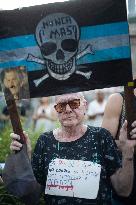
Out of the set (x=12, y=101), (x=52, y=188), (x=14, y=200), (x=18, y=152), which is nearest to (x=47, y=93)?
(x=12, y=101)

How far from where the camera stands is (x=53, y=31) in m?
3.36

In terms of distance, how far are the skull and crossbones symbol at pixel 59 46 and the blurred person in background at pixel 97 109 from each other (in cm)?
523

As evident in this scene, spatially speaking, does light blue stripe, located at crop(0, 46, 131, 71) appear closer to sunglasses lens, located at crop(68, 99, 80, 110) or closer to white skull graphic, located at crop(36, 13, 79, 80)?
white skull graphic, located at crop(36, 13, 79, 80)

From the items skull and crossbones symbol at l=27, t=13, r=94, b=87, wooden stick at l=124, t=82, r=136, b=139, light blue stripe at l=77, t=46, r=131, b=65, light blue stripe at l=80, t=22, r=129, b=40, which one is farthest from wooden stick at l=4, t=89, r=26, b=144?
wooden stick at l=124, t=82, r=136, b=139

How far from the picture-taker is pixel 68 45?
11.1ft

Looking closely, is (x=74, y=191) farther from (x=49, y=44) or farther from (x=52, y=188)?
(x=49, y=44)

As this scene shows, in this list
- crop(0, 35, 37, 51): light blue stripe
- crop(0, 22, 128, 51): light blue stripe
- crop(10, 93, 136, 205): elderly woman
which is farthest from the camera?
crop(10, 93, 136, 205): elderly woman

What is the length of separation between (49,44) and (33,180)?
105cm

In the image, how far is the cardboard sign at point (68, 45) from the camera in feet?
10.8

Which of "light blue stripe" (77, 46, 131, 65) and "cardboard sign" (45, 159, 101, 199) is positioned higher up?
"light blue stripe" (77, 46, 131, 65)

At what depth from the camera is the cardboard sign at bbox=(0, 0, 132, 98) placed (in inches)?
130

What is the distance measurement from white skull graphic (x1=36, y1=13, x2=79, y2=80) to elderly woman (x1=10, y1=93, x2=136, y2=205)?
364mm

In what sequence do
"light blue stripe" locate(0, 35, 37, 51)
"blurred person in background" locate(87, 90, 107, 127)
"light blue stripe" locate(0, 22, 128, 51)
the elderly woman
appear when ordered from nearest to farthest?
"light blue stripe" locate(0, 22, 128, 51) < "light blue stripe" locate(0, 35, 37, 51) < the elderly woman < "blurred person in background" locate(87, 90, 107, 127)

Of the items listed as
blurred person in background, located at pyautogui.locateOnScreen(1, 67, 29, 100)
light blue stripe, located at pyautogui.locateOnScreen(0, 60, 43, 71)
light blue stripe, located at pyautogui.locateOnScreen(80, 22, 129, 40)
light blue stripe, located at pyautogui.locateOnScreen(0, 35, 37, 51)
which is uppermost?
light blue stripe, located at pyautogui.locateOnScreen(80, 22, 129, 40)
